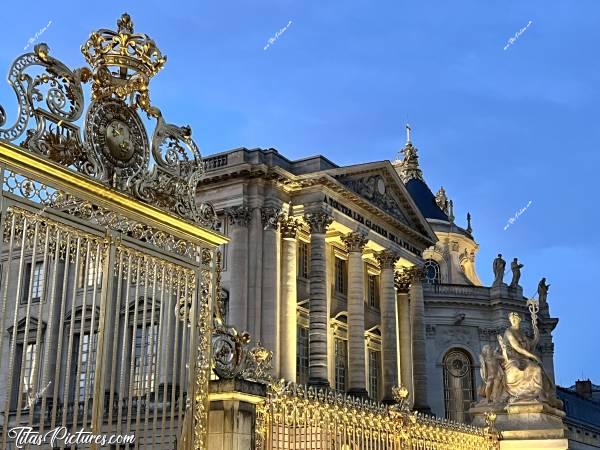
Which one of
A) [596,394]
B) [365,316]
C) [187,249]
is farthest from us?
[596,394]

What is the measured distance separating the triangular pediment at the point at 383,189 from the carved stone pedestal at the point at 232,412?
24.1 meters

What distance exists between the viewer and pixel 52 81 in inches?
300

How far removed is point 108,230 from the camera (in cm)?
792

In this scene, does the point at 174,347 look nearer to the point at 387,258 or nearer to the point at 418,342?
the point at 387,258

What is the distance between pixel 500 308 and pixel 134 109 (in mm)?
38386

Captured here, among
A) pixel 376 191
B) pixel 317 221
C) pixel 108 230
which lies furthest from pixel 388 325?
pixel 108 230

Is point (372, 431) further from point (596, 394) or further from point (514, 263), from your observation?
point (596, 394)

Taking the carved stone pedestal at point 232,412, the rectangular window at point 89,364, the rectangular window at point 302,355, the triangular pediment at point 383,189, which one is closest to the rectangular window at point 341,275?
the triangular pediment at point 383,189

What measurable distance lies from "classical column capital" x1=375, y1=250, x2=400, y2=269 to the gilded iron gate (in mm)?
27946

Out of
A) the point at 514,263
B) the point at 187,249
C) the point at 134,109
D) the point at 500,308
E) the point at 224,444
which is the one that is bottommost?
the point at 224,444

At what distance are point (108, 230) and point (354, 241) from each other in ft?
87.9

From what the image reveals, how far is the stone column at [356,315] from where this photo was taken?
33.2 meters

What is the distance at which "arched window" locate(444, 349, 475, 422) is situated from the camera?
144ft

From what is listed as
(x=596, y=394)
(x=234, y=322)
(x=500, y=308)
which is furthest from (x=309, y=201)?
(x=596, y=394)
